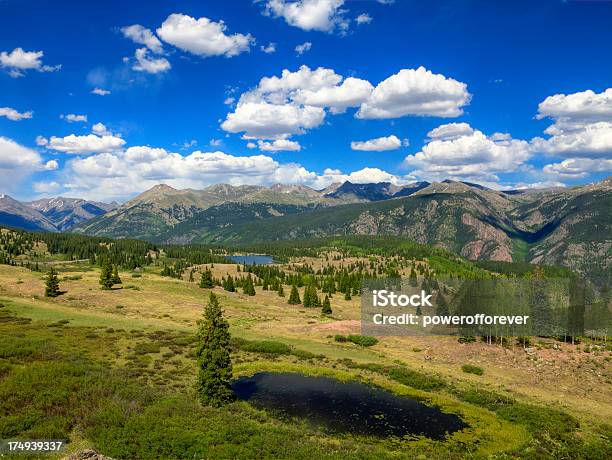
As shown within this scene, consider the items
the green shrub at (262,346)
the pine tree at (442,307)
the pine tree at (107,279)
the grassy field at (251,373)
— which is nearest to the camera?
the grassy field at (251,373)

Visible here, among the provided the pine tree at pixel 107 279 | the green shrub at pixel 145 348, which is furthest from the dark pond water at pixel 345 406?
the pine tree at pixel 107 279

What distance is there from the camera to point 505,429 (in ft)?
161

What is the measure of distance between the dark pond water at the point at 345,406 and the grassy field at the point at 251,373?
8.06 feet

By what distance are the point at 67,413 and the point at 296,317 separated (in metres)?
87.9

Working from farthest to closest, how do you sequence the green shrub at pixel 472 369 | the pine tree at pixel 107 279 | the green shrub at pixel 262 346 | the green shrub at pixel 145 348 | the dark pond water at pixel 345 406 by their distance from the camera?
the pine tree at pixel 107 279 → the green shrub at pixel 262 346 → the green shrub at pixel 145 348 → the green shrub at pixel 472 369 → the dark pond water at pixel 345 406

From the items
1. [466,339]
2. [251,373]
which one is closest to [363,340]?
[466,339]

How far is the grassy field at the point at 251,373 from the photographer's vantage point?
1571 inches

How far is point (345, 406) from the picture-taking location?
55375 millimetres

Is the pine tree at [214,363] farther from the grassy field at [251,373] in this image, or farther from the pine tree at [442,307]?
the pine tree at [442,307]

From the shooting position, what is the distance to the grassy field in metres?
39.9

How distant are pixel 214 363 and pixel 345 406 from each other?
1855 centimetres

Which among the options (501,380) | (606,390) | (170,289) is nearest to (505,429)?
(501,380)

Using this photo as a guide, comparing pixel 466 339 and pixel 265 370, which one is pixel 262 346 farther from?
pixel 466 339

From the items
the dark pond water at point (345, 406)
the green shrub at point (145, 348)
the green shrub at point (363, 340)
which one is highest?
the green shrub at point (145, 348)
